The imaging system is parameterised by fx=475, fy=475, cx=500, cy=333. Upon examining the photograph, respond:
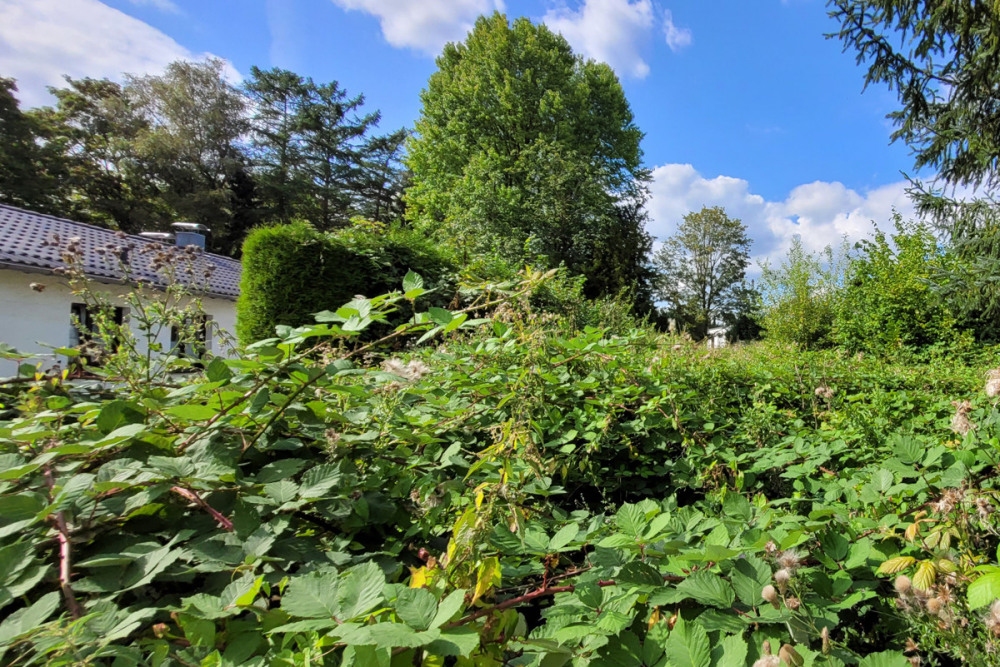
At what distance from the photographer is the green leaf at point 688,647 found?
63cm

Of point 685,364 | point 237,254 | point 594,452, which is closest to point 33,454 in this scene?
point 594,452

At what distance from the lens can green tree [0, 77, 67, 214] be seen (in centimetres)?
2155

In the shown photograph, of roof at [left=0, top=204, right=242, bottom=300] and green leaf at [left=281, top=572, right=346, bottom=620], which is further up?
roof at [left=0, top=204, right=242, bottom=300]

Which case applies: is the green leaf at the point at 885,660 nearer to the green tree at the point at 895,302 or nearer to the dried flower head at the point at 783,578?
the dried flower head at the point at 783,578

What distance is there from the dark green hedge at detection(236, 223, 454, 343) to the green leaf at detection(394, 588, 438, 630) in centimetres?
696

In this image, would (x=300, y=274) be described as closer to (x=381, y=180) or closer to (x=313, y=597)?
(x=313, y=597)

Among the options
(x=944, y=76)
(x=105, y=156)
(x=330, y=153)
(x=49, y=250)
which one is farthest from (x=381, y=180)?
(x=944, y=76)

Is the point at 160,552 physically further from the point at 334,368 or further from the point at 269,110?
the point at 269,110

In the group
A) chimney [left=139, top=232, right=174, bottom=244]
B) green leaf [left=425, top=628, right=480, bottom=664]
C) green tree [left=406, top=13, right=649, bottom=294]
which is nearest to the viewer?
green leaf [left=425, top=628, right=480, bottom=664]

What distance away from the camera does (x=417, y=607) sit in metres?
0.60

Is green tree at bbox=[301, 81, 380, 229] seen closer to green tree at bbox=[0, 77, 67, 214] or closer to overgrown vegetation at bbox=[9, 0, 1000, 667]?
green tree at bbox=[0, 77, 67, 214]

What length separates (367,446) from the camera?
1.13m

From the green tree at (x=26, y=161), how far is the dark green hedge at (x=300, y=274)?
23419mm

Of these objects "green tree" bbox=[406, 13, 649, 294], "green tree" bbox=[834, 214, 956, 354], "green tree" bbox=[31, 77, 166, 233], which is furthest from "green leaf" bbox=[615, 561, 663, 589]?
"green tree" bbox=[31, 77, 166, 233]
